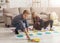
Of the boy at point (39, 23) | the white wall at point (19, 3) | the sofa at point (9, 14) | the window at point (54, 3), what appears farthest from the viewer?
the window at point (54, 3)

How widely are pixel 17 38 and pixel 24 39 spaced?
207 millimetres

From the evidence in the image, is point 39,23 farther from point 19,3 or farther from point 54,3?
point 54,3

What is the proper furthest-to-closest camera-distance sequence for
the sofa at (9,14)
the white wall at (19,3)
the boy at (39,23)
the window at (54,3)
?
1. the window at (54,3)
2. the white wall at (19,3)
3. the sofa at (9,14)
4. the boy at (39,23)

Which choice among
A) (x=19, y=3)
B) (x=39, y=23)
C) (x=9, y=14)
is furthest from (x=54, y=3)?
(x=39, y=23)

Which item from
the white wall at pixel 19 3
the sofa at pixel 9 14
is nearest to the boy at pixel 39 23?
the sofa at pixel 9 14

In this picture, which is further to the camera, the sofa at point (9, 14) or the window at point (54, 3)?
the window at point (54, 3)

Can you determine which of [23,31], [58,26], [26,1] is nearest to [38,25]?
[23,31]

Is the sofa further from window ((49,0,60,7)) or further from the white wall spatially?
window ((49,0,60,7))

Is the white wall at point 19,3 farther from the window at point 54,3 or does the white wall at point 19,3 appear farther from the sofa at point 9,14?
the sofa at point 9,14

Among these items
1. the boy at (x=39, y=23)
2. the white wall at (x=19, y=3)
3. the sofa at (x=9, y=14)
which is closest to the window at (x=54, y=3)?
the white wall at (x=19, y=3)

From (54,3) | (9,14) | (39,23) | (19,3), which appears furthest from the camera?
(54,3)

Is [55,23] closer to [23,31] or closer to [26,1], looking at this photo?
[23,31]

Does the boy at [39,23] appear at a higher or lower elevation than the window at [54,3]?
lower

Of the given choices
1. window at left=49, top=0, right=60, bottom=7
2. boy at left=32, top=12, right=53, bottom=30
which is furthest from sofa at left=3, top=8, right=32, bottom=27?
window at left=49, top=0, right=60, bottom=7
